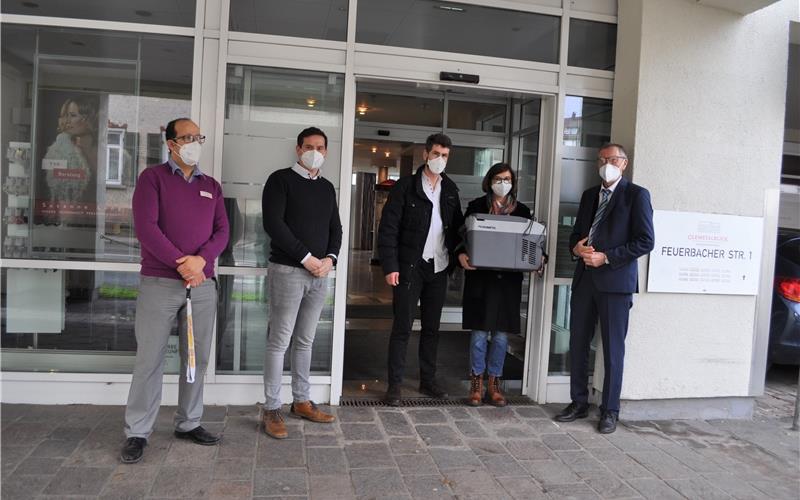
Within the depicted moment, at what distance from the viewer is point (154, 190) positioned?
10.7 ft

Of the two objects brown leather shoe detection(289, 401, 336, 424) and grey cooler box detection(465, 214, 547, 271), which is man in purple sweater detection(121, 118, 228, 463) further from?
grey cooler box detection(465, 214, 547, 271)

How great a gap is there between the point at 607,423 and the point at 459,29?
3056mm

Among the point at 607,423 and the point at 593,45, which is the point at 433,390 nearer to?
the point at 607,423

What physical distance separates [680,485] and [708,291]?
65.7 inches

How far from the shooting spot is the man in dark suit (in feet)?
13.3

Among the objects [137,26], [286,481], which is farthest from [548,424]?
[137,26]

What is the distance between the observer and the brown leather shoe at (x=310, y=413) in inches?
156

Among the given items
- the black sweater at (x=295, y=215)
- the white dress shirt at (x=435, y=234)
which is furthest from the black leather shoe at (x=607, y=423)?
the black sweater at (x=295, y=215)

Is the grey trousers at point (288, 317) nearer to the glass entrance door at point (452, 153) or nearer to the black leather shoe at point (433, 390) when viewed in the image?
the glass entrance door at point (452, 153)

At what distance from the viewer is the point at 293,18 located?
422cm

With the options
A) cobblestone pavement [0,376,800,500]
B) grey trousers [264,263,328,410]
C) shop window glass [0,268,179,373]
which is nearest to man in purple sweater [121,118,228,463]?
cobblestone pavement [0,376,800,500]

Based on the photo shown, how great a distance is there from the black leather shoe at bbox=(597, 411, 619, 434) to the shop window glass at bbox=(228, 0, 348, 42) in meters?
3.25

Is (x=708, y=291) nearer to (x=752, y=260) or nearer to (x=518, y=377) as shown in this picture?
(x=752, y=260)

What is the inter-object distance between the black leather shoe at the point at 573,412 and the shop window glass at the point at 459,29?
2.60 meters
